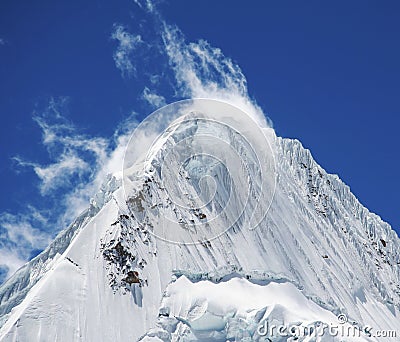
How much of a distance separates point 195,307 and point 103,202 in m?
19.8

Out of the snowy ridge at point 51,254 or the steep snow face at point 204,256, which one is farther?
the snowy ridge at point 51,254

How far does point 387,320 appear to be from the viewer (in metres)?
85.6

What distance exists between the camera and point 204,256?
2650 inches

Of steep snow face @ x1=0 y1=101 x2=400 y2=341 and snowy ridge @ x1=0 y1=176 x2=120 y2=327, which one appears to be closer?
steep snow face @ x1=0 y1=101 x2=400 y2=341

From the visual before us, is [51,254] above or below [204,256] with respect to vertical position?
above

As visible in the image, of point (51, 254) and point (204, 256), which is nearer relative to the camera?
point (204, 256)

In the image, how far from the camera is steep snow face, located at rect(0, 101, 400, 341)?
2140 inches

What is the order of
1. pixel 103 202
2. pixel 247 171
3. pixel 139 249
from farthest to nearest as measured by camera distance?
1. pixel 247 171
2. pixel 103 202
3. pixel 139 249

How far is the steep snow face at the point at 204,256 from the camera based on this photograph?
5434cm

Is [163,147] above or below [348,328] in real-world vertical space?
above

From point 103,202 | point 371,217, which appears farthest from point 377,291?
point 103,202

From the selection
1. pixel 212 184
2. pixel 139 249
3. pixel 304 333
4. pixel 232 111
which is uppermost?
pixel 232 111

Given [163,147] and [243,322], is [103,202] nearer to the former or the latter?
[163,147]

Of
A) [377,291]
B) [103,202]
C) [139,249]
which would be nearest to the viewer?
[139,249]
